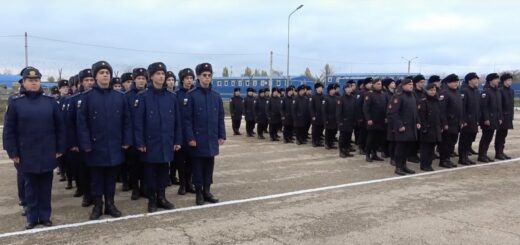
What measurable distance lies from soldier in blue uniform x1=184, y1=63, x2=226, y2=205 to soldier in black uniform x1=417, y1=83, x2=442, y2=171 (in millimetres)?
4634

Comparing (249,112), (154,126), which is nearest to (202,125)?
(154,126)

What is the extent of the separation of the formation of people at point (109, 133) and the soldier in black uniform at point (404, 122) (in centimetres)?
385

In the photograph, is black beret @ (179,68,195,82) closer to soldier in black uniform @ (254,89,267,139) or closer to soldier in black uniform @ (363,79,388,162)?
soldier in black uniform @ (363,79,388,162)

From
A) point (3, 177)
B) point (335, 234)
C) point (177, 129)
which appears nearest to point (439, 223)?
point (335, 234)

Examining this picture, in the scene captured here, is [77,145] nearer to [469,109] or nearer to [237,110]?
[469,109]

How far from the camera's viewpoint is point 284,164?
33.9 feet

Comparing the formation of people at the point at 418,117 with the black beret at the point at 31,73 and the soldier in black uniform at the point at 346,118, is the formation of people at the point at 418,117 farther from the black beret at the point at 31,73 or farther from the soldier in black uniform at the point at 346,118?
the black beret at the point at 31,73

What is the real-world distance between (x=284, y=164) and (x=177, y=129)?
4.28m

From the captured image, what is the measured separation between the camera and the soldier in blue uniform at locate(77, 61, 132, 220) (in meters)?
5.75

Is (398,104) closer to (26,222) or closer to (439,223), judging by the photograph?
(439,223)

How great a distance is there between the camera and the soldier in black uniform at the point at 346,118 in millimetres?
11555

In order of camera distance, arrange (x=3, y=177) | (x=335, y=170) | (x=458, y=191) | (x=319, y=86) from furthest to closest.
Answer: (x=319, y=86)
(x=335, y=170)
(x=3, y=177)
(x=458, y=191)

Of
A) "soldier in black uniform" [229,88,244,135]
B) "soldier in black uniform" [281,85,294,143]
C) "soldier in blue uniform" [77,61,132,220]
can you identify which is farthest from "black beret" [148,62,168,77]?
"soldier in black uniform" [229,88,244,135]

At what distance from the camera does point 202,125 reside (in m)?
6.63
